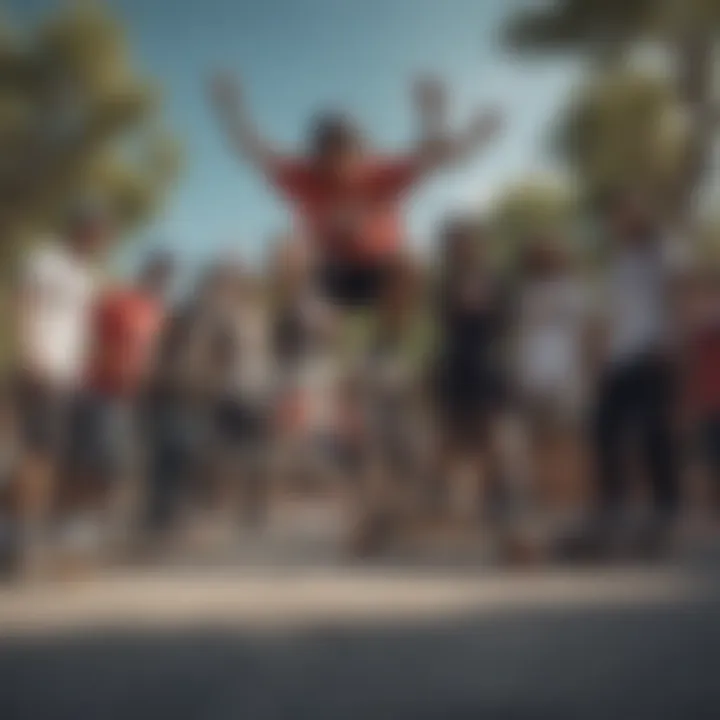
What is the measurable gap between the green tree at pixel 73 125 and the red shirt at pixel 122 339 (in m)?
0.25

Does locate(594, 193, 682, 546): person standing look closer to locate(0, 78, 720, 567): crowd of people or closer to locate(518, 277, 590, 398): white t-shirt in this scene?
locate(0, 78, 720, 567): crowd of people

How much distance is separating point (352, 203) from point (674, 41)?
122 cm

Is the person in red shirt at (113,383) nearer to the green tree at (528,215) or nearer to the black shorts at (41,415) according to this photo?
the black shorts at (41,415)

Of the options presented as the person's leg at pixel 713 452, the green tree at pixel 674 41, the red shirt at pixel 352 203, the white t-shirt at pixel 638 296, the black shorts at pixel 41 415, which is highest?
the green tree at pixel 674 41

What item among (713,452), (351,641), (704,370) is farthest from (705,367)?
(351,641)

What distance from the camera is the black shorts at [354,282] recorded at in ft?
13.7

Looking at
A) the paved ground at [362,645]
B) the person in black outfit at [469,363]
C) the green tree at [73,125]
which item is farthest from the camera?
the person in black outfit at [469,363]

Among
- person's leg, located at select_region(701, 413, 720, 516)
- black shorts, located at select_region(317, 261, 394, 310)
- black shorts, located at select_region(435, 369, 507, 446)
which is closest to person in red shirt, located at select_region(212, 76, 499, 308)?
black shorts, located at select_region(317, 261, 394, 310)

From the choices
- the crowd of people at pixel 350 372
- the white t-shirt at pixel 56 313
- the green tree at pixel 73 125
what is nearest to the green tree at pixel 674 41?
the crowd of people at pixel 350 372

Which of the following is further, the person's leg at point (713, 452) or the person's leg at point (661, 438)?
the person's leg at point (713, 452)

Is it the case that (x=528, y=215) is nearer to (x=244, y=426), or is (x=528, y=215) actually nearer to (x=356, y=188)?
(x=356, y=188)

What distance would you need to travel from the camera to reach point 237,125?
4031 millimetres

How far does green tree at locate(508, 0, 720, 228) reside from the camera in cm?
425

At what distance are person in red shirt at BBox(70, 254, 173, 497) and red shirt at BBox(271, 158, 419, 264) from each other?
0.52 m
